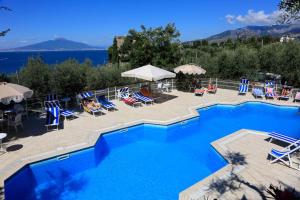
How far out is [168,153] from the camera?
30.1 ft

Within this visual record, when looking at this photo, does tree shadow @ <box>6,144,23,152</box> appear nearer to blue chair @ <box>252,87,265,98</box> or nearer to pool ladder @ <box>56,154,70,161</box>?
pool ladder @ <box>56,154,70,161</box>

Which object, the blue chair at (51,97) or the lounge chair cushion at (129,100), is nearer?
the blue chair at (51,97)

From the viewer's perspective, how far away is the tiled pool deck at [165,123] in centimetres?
620

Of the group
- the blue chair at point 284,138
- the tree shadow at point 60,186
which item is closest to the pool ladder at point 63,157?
the tree shadow at point 60,186

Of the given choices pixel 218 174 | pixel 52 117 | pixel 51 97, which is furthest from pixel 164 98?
pixel 218 174

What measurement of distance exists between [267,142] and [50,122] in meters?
8.30

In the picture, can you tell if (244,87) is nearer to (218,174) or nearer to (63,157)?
(218,174)

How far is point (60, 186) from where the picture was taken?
697cm

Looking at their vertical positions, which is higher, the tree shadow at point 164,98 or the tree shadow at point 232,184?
the tree shadow at point 164,98

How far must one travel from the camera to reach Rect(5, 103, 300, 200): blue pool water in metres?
6.68

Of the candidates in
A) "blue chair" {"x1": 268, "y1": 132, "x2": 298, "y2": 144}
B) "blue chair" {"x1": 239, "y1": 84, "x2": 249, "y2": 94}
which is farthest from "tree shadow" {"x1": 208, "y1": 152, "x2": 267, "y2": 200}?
"blue chair" {"x1": 239, "y1": 84, "x2": 249, "y2": 94}

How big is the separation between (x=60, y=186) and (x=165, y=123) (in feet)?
17.5

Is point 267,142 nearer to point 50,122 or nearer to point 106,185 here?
point 106,185

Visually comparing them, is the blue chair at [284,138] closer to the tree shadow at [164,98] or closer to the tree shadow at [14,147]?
the tree shadow at [164,98]
